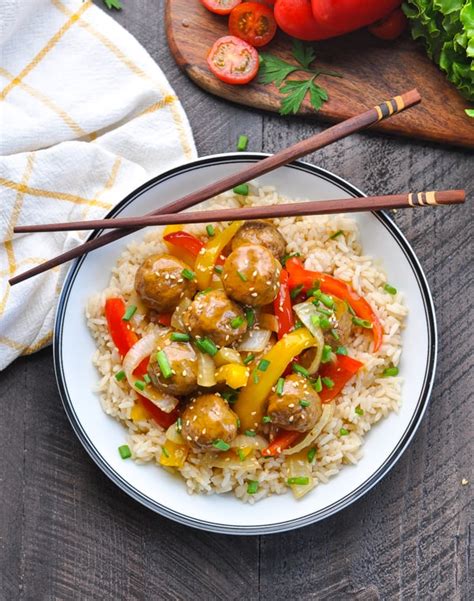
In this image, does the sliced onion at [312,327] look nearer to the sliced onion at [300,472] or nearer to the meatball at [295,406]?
the meatball at [295,406]

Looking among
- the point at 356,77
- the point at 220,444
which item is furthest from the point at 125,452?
the point at 356,77

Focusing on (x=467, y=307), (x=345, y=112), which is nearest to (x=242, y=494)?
(x=467, y=307)

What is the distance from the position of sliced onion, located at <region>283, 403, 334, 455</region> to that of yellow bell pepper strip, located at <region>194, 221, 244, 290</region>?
83 cm

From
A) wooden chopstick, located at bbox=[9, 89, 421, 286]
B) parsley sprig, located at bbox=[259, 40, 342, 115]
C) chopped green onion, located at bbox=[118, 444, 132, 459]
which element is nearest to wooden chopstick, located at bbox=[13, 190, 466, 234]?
wooden chopstick, located at bbox=[9, 89, 421, 286]

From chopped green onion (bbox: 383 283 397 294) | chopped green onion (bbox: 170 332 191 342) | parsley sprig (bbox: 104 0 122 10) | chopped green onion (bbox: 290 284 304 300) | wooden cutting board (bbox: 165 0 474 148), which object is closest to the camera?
chopped green onion (bbox: 170 332 191 342)

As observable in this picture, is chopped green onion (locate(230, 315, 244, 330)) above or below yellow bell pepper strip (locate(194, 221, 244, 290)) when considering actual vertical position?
below

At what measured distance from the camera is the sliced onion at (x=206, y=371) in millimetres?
3295

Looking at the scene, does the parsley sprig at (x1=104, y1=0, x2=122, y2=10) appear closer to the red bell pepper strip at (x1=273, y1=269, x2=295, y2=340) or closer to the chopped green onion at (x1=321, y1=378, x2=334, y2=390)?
the red bell pepper strip at (x1=273, y1=269, x2=295, y2=340)

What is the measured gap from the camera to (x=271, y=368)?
132 inches

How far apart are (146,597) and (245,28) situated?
3.04m

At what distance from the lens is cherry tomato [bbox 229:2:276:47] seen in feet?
12.6

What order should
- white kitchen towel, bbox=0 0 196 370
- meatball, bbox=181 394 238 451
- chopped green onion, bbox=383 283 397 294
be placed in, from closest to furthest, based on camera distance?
meatball, bbox=181 394 238 451 → chopped green onion, bbox=383 283 397 294 → white kitchen towel, bbox=0 0 196 370

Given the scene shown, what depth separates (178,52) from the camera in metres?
3.93

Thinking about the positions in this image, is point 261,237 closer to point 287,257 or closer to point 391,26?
point 287,257
